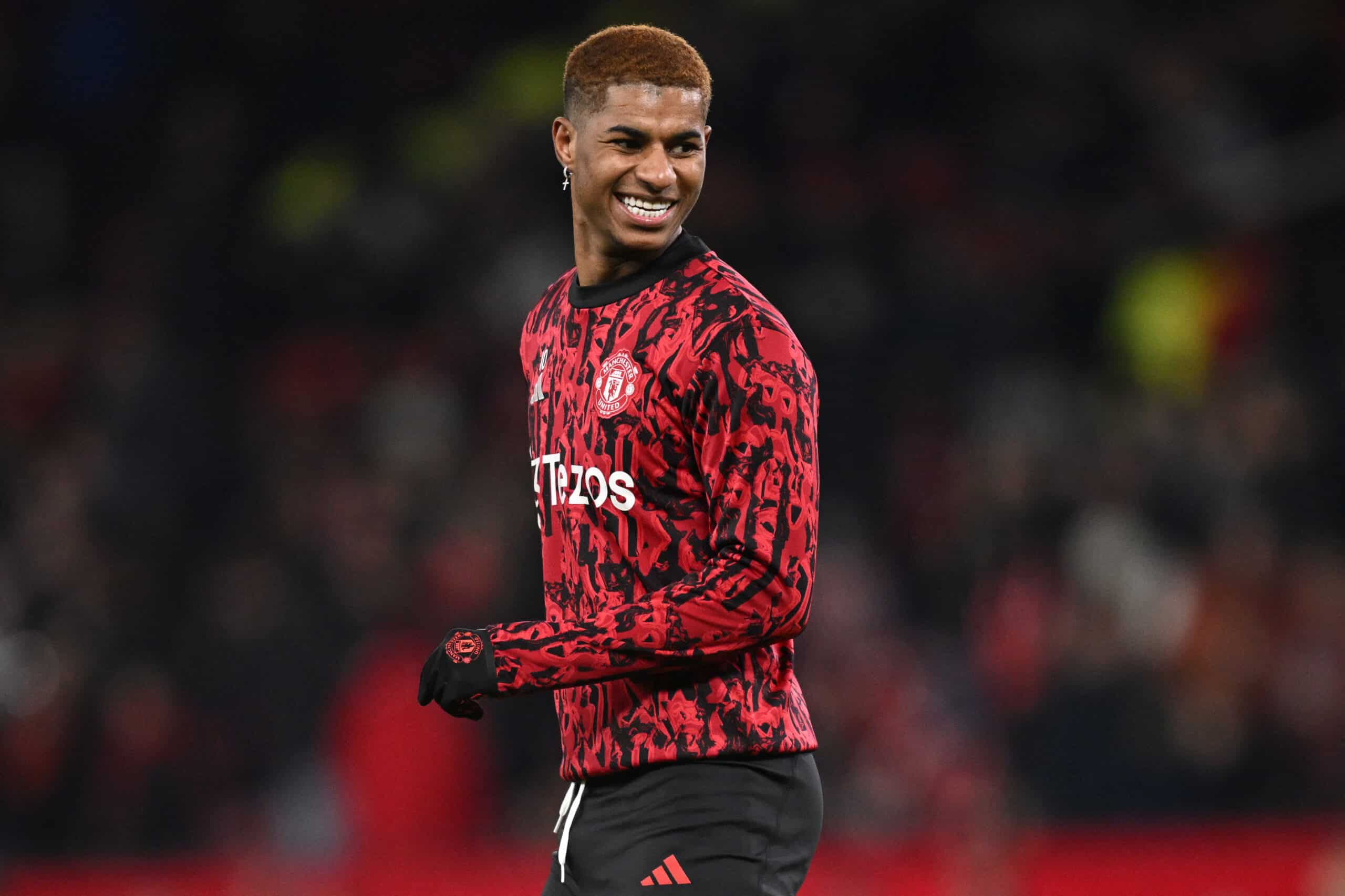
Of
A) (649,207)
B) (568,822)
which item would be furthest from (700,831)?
(649,207)

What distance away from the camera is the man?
2525 mm

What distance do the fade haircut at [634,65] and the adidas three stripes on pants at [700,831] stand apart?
1.02m

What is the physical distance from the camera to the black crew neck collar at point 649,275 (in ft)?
9.00

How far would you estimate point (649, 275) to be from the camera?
275 centimetres

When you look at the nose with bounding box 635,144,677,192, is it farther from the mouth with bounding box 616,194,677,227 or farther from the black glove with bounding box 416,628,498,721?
the black glove with bounding box 416,628,498,721

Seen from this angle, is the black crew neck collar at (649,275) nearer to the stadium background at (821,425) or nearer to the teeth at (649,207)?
the teeth at (649,207)

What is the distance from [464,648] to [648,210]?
731mm

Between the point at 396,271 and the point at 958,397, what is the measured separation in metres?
2.95

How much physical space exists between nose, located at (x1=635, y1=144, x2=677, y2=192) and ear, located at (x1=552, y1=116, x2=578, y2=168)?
155 mm

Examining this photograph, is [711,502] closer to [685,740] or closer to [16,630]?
[685,740]

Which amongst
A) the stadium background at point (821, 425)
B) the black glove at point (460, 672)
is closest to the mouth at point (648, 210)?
the black glove at point (460, 672)

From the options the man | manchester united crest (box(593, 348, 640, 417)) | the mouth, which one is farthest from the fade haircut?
manchester united crest (box(593, 348, 640, 417))

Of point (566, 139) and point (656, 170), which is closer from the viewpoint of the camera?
point (656, 170)

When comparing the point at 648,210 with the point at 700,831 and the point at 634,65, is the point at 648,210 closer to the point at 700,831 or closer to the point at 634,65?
the point at 634,65
